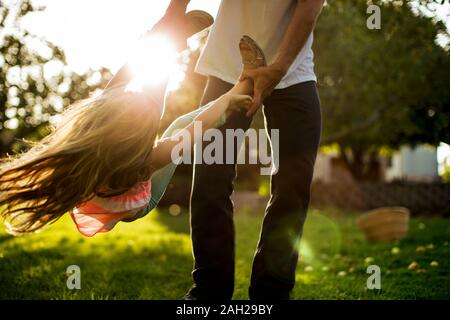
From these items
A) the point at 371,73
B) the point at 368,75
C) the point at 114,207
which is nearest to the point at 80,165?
the point at 114,207

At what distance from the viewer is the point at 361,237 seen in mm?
7434

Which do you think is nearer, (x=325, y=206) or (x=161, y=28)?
(x=161, y=28)

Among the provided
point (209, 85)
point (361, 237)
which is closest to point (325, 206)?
point (361, 237)

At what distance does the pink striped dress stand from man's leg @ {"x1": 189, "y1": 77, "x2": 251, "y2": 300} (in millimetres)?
311

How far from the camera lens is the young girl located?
80.7 inches

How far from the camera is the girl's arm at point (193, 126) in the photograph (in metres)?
2.14

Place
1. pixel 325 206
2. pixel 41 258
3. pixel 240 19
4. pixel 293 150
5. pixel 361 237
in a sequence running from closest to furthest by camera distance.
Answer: pixel 293 150 → pixel 240 19 → pixel 41 258 → pixel 361 237 → pixel 325 206

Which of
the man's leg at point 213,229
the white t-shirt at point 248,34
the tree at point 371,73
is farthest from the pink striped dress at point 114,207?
the tree at point 371,73

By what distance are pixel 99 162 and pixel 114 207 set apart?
247mm

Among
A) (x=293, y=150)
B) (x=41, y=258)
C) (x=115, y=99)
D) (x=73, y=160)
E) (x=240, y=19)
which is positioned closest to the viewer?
(x=73, y=160)

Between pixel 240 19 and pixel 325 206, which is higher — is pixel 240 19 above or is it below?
above

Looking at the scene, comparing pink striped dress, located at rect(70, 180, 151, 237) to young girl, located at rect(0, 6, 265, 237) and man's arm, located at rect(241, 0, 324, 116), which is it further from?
man's arm, located at rect(241, 0, 324, 116)

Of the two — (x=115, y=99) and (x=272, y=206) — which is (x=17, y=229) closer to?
(x=115, y=99)

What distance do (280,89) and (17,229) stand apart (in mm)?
1417
